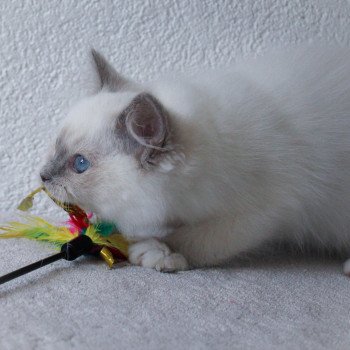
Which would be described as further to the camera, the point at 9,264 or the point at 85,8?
the point at 85,8

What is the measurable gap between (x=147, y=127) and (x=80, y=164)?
18 centimetres

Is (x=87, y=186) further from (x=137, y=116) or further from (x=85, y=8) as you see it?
(x=85, y=8)

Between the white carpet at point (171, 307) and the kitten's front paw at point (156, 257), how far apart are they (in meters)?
0.02

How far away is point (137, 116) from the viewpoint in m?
1.09

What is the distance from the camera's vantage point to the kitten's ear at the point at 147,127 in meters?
1.07

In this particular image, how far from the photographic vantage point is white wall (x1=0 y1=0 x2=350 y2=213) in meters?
1.77

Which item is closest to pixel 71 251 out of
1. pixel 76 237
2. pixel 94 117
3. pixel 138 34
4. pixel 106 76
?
pixel 76 237

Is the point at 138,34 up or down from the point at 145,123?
up

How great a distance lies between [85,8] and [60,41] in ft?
0.44

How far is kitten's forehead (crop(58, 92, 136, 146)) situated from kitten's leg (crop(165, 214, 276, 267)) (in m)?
0.31

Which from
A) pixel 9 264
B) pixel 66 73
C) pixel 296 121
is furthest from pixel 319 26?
pixel 9 264

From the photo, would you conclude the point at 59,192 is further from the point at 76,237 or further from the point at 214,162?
the point at 214,162

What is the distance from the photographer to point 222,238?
1222mm

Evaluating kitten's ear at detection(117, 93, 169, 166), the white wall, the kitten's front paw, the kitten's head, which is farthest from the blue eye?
the white wall
